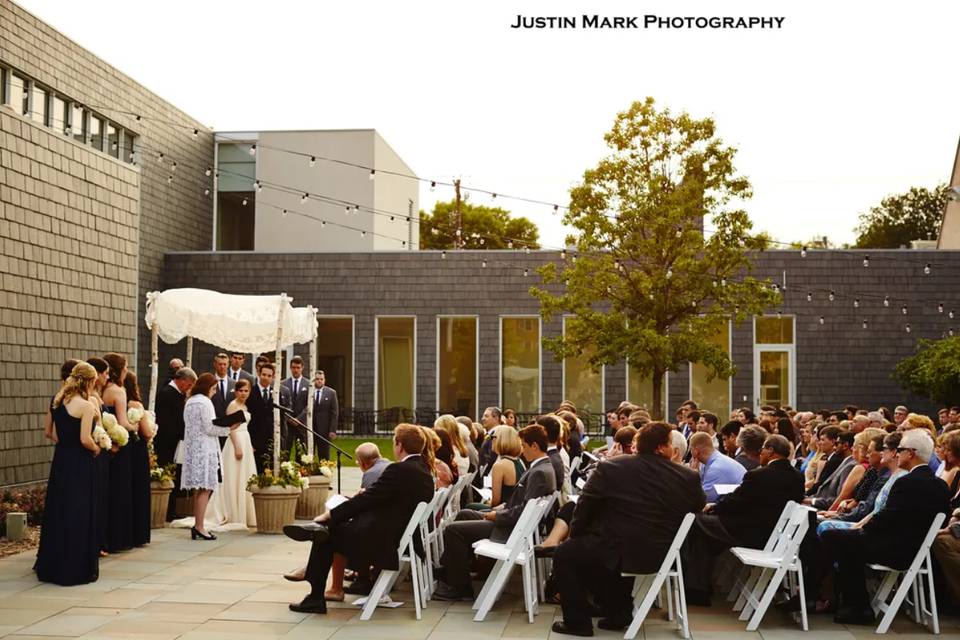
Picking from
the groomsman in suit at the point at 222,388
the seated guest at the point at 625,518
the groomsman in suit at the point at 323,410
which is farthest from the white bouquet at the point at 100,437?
the groomsman in suit at the point at 323,410

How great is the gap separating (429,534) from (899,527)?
10.3ft

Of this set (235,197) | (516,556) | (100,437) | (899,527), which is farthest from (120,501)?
(235,197)

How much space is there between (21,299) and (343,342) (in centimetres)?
1393

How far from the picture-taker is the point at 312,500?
41.1 feet

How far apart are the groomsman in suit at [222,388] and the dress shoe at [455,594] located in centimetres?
493

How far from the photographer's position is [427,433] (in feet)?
26.3

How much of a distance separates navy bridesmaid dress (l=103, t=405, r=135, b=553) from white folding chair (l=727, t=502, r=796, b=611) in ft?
16.8

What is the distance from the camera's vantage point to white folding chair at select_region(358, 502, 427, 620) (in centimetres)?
746

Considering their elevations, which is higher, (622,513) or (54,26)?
(54,26)

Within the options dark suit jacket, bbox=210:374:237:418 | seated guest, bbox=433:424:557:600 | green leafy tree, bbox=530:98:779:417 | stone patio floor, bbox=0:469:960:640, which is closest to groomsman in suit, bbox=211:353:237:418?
dark suit jacket, bbox=210:374:237:418

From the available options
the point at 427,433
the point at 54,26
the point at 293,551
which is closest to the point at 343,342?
the point at 54,26

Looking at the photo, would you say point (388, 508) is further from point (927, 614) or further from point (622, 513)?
point (927, 614)

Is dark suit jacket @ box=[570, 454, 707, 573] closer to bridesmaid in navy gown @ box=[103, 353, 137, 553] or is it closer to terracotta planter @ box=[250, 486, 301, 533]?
bridesmaid in navy gown @ box=[103, 353, 137, 553]

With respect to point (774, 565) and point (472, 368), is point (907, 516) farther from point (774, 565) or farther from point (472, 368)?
point (472, 368)
